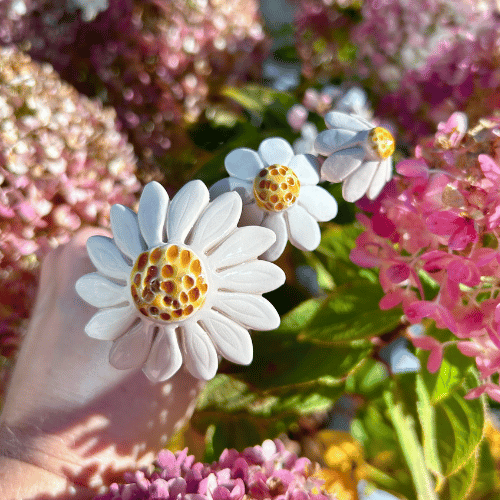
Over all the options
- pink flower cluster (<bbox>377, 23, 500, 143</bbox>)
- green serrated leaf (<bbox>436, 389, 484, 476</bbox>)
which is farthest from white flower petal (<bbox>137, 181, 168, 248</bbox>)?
pink flower cluster (<bbox>377, 23, 500, 143</bbox>)

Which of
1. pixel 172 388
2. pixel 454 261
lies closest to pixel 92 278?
pixel 172 388

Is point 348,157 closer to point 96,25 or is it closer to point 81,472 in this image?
point 81,472

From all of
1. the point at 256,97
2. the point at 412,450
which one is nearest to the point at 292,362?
the point at 412,450

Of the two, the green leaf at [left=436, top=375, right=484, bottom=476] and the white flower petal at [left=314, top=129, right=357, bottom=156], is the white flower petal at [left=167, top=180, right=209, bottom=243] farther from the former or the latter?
the green leaf at [left=436, top=375, right=484, bottom=476]

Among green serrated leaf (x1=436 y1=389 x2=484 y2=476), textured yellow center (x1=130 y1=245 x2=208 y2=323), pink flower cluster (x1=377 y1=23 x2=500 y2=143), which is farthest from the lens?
pink flower cluster (x1=377 y1=23 x2=500 y2=143)

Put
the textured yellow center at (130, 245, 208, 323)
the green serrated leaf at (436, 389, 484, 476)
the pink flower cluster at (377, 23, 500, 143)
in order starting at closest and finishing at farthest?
the textured yellow center at (130, 245, 208, 323) → the green serrated leaf at (436, 389, 484, 476) → the pink flower cluster at (377, 23, 500, 143)
